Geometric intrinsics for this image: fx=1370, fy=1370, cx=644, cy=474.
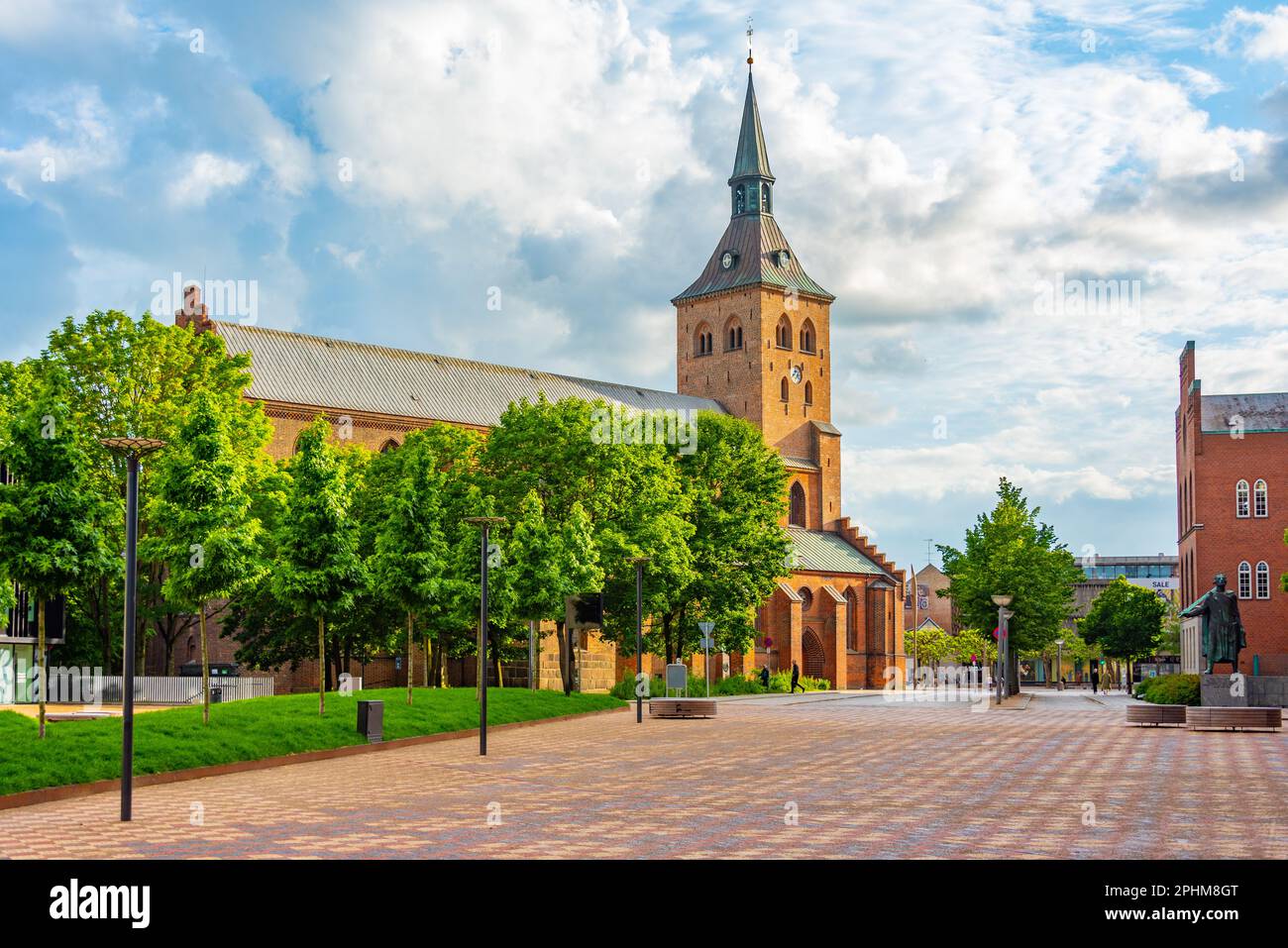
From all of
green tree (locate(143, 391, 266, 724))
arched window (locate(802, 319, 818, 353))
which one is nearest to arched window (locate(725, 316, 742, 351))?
arched window (locate(802, 319, 818, 353))

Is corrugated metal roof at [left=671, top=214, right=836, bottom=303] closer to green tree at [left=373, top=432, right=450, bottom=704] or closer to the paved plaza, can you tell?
green tree at [left=373, top=432, right=450, bottom=704]

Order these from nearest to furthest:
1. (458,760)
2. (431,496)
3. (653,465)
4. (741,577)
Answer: (458,760) → (431,496) → (653,465) → (741,577)

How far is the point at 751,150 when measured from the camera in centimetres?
9906

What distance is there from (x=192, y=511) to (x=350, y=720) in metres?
5.66

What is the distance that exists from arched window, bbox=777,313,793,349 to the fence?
191 ft

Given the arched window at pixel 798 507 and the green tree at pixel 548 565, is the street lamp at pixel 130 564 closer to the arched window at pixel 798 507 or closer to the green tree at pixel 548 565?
the green tree at pixel 548 565

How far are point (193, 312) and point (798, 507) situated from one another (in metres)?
46.4

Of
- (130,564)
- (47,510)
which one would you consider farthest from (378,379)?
(130,564)

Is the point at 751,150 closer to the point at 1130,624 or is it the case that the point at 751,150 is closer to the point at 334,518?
the point at 1130,624
